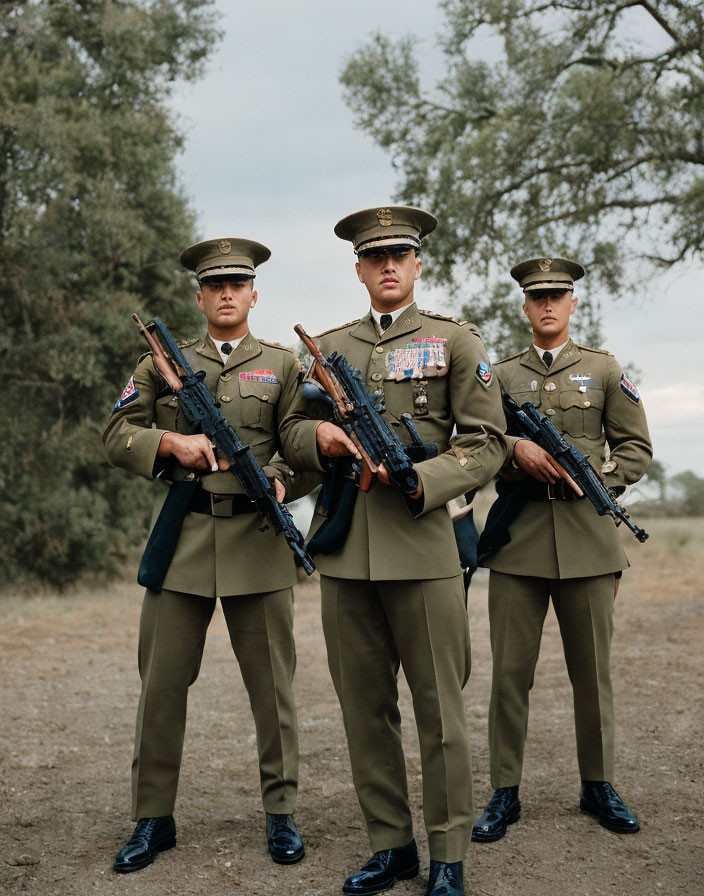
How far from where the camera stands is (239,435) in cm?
390

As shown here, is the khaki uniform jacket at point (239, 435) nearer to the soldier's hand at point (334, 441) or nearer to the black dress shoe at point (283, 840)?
the soldier's hand at point (334, 441)

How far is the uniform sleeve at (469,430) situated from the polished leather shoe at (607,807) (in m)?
1.73

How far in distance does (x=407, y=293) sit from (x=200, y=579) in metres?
1.45

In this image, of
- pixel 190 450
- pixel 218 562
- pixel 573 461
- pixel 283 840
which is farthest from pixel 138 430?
pixel 573 461

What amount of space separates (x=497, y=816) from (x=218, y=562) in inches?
66.7

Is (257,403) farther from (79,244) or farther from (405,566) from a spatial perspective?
(79,244)

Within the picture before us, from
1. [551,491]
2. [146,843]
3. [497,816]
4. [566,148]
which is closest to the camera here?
[146,843]

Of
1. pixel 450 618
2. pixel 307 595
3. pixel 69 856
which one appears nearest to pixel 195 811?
pixel 69 856

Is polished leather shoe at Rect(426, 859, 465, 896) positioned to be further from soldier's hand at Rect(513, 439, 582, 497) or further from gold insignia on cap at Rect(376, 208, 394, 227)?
gold insignia on cap at Rect(376, 208, 394, 227)

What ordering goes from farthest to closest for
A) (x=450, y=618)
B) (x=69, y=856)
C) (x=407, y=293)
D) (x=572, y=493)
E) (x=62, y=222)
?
(x=62, y=222)
(x=572, y=493)
(x=69, y=856)
(x=407, y=293)
(x=450, y=618)

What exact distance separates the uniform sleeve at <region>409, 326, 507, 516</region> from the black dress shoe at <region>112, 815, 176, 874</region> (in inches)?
70.1

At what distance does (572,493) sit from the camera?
4.25 meters

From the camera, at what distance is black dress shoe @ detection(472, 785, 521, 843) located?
155 inches

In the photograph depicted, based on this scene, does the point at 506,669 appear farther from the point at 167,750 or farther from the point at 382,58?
the point at 382,58
